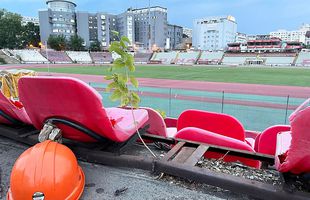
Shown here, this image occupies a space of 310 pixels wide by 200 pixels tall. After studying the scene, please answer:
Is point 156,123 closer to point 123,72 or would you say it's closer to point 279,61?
point 123,72

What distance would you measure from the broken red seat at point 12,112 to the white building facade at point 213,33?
113 meters

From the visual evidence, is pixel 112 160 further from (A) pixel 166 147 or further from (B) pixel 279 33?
(B) pixel 279 33

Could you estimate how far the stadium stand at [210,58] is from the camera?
58625mm

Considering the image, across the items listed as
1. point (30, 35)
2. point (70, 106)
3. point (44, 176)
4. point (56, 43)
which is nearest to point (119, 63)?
point (70, 106)

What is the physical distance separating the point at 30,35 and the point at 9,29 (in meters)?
12.4

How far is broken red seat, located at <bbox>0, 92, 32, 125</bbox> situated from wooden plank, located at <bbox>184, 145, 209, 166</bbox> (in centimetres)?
204

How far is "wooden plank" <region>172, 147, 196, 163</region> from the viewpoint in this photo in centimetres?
242

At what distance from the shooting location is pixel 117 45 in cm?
226

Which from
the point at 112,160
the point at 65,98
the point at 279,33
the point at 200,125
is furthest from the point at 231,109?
the point at 279,33

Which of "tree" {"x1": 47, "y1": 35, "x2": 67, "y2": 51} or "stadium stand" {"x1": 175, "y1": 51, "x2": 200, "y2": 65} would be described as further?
"tree" {"x1": 47, "y1": 35, "x2": 67, "y2": 51}

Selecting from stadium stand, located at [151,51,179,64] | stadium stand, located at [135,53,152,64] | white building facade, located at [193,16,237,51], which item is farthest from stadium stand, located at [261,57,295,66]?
white building facade, located at [193,16,237,51]

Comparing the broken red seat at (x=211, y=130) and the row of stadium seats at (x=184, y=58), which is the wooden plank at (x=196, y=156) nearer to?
the broken red seat at (x=211, y=130)

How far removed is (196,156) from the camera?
2426mm

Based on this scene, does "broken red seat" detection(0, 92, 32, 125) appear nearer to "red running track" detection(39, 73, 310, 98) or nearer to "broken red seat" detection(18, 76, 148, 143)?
"broken red seat" detection(18, 76, 148, 143)
